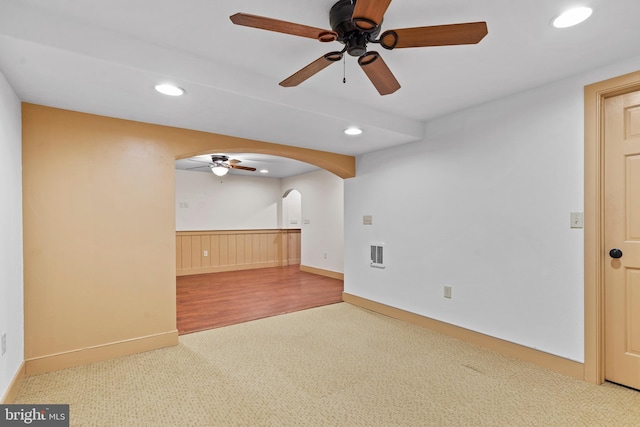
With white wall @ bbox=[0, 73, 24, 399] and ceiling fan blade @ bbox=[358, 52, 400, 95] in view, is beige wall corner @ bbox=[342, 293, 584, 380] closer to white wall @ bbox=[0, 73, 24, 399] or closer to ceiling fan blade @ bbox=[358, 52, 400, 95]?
ceiling fan blade @ bbox=[358, 52, 400, 95]

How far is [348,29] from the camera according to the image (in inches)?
62.0

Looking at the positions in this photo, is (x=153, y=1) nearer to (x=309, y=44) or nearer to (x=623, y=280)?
(x=309, y=44)

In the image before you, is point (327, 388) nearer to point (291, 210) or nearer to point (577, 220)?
point (577, 220)

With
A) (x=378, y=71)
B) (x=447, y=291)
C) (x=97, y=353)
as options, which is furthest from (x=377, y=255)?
Result: (x=97, y=353)

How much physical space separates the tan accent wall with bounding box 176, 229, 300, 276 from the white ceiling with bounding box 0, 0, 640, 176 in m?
4.30

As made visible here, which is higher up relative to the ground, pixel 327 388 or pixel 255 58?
pixel 255 58

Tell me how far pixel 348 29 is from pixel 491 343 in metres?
2.86

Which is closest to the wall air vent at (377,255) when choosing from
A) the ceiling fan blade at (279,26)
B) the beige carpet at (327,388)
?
the beige carpet at (327,388)

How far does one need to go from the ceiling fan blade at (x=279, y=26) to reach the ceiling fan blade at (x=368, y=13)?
0.48 ft

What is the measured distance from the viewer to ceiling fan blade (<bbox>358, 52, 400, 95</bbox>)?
1.68 metres

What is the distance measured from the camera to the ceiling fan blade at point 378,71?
1.68m

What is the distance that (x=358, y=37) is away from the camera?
1571 millimetres

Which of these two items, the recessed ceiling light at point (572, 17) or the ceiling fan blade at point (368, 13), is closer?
the ceiling fan blade at point (368, 13)

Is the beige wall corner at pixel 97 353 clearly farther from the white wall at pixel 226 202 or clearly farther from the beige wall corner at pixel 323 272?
the white wall at pixel 226 202
